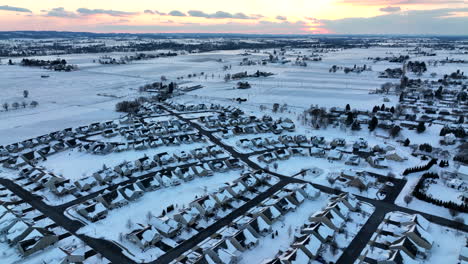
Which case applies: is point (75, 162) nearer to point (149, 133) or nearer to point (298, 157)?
point (149, 133)

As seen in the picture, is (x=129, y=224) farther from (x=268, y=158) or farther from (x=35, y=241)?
(x=268, y=158)

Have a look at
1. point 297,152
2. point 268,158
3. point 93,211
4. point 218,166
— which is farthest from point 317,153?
point 93,211

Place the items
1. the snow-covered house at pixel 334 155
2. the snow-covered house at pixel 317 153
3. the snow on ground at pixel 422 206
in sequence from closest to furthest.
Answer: the snow on ground at pixel 422 206
the snow-covered house at pixel 334 155
the snow-covered house at pixel 317 153

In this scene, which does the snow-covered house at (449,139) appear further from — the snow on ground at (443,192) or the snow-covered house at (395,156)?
the snow on ground at (443,192)

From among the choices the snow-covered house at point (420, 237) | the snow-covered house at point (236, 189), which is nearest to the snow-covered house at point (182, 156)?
the snow-covered house at point (236, 189)

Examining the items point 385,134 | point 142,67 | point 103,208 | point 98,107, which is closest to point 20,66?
point 142,67

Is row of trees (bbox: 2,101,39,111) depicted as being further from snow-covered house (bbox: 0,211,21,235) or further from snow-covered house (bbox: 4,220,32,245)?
snow-covered house (bbox: 4,220,32,245)

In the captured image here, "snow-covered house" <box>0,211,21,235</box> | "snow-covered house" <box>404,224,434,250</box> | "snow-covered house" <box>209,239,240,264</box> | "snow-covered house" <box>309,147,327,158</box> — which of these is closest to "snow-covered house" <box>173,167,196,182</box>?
"snow-covered house" <box>209,239,240,264</box>
